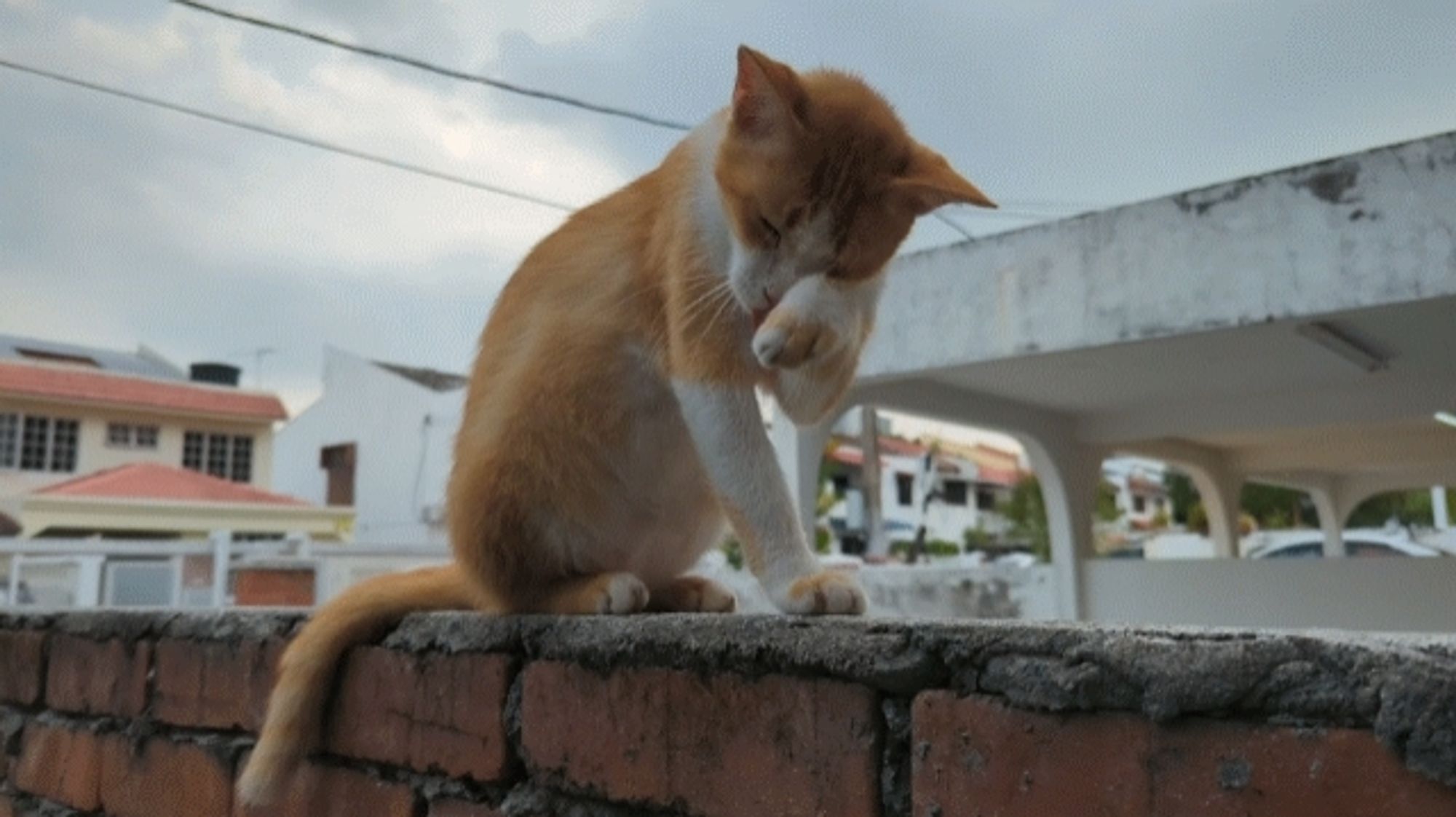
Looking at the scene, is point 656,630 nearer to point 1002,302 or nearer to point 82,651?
point 82,651

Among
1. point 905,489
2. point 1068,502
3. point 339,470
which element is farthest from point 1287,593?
point 905,489

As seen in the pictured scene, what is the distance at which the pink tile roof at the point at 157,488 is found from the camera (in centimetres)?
1179

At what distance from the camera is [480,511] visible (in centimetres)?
106

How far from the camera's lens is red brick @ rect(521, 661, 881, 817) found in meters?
0.67

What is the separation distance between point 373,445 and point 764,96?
51.0ft

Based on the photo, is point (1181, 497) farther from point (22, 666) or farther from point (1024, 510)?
point (22, 666)

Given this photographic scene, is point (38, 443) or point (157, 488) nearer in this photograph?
point (157, 488)

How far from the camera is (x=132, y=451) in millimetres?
14086

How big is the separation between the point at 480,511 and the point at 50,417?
564 inches

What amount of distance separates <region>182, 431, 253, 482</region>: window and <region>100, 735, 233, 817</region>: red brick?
48.0 ft

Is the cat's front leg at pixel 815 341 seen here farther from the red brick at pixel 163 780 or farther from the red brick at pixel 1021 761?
the red brick at pixel 163 780

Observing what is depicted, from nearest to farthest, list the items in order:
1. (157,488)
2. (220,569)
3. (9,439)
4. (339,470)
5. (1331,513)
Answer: (220,569) < (1331,513) < (157,488) < (9,439) < (339,470)

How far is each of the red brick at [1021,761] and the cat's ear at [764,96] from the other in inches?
22.9

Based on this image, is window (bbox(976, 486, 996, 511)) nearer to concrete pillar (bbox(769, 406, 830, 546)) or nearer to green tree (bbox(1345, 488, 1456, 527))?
green tree (bbox(1345, 488, 1456, 527))
